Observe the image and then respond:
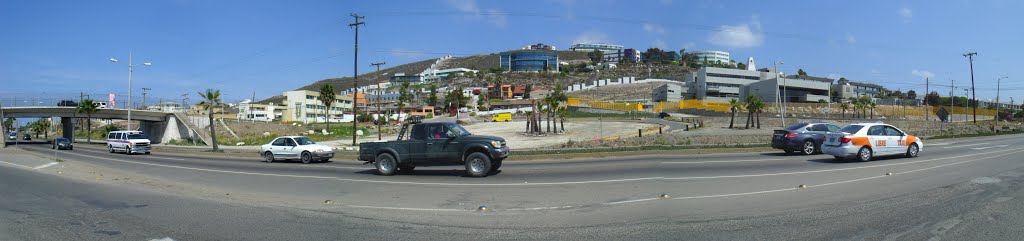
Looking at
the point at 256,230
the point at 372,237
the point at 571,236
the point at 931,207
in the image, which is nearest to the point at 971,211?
the point at 931,207

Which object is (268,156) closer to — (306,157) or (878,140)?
(306,157)

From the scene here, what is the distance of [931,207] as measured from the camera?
345 inches

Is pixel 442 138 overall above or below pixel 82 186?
above

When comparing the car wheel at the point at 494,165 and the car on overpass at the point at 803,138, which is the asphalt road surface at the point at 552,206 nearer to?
the car wheel at the point at 494,165

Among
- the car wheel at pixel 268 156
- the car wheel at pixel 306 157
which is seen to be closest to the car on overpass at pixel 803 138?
the car wheel at pixel 306 157

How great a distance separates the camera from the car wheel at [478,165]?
54.2 feet

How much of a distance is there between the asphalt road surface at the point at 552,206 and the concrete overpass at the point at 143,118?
60.8m

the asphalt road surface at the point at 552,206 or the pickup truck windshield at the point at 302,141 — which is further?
the pickup truck windshield at the point at 302,141

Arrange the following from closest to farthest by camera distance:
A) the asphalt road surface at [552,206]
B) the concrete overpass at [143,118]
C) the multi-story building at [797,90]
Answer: the asphalt road surface at [552,206]
the concrete overpass at [143,118]
the multi-story building at [797,90]

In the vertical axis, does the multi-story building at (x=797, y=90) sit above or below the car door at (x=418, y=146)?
above

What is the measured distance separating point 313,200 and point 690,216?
24.3 feet

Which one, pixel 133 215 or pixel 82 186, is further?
pixel 82 186

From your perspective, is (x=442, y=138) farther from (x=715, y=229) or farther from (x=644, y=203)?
(x=715, y=229)

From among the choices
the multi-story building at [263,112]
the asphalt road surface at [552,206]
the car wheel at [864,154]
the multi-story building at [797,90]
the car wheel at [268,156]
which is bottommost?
the car wheel at [268,156]
